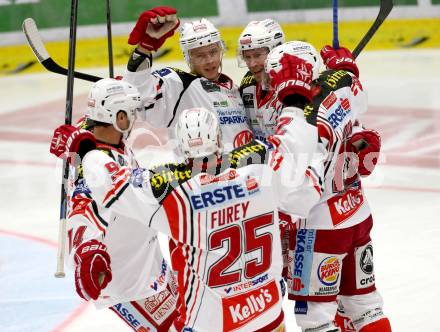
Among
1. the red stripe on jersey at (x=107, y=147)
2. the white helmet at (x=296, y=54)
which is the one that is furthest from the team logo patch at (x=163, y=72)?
the white helmet at (x=296, y=54)

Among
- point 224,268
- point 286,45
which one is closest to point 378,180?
point 286,45

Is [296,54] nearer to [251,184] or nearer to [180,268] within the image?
[251,184]

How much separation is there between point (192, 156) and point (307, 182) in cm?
56

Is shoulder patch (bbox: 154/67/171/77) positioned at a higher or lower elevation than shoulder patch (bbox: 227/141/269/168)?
higher

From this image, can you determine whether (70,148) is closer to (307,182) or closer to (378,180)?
(307,182)

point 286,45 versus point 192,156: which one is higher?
point 286,45

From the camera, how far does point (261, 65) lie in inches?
179

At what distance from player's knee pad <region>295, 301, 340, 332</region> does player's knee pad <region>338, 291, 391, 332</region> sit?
0.64 feet

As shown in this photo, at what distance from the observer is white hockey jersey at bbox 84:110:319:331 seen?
3.29m

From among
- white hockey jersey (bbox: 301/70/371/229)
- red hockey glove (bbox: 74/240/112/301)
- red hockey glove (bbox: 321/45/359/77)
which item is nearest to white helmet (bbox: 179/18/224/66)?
red hockey glove (bbox: 321/45/359/77)

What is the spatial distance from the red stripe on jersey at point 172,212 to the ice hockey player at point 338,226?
88cm

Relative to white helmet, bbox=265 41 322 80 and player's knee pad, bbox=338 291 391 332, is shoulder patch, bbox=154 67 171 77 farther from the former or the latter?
player's knee pad, bbox=338 291 391 332

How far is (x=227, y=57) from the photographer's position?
13508mm

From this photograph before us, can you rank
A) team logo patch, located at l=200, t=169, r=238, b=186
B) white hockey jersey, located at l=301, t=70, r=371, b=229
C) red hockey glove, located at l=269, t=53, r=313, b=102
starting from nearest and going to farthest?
1. team logo patch, located at l=200, t=169, r=238, b=186
2. red hockey glove, located at l=269, t=53, r=313, b=102
3. white hockey jersey, located at l=301, t=70, r=371, b=229
